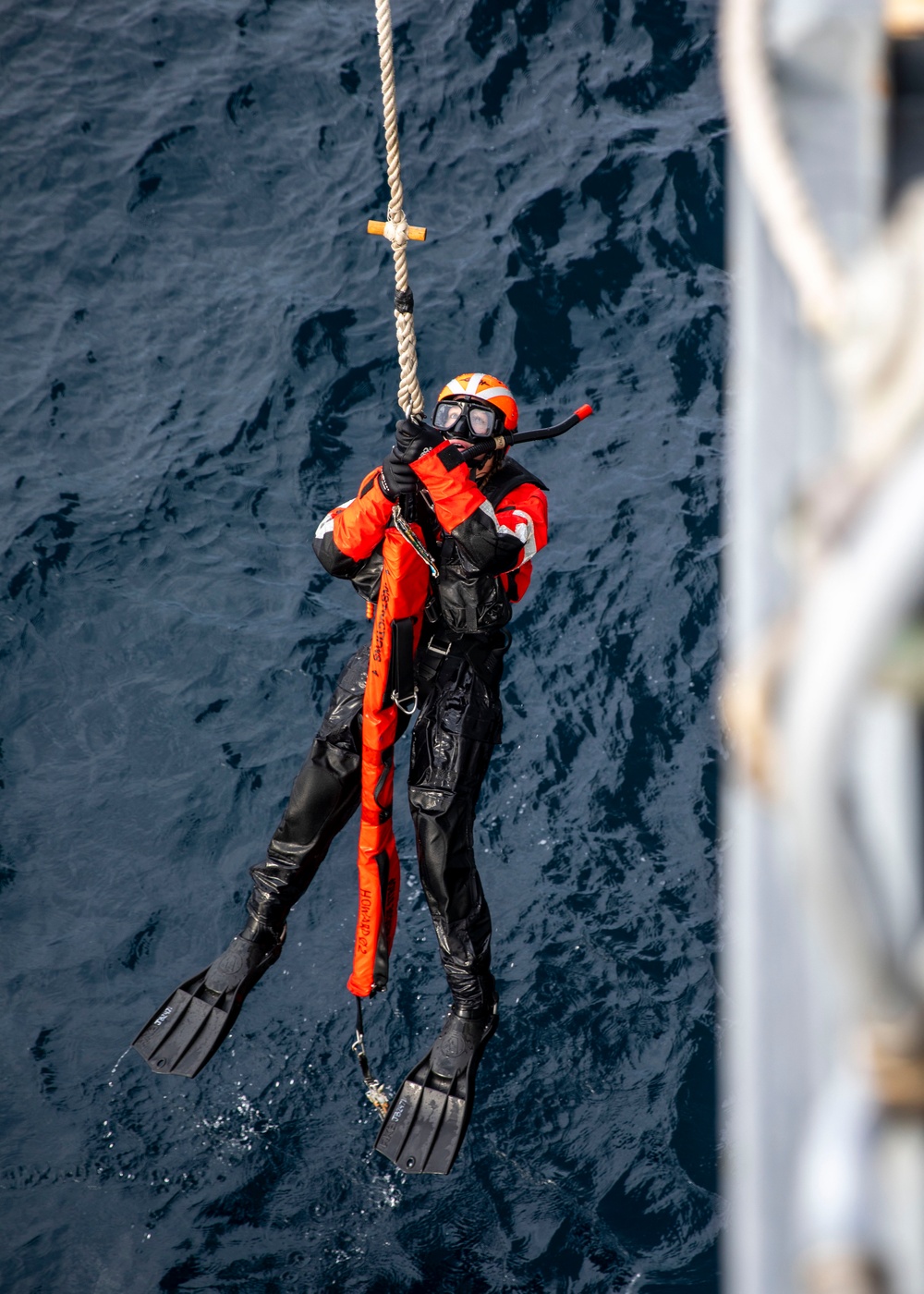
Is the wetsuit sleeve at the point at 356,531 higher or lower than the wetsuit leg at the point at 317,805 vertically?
higher

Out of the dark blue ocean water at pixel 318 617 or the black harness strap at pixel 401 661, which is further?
the dark blue ocean water at pixel 318 617

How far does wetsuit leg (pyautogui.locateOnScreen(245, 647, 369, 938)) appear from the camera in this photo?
561cm

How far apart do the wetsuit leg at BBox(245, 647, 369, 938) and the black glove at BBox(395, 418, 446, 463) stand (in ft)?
3.79

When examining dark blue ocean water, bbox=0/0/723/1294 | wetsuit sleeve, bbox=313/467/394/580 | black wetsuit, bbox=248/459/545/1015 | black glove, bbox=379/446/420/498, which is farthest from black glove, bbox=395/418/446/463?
dark blue ocean water, bbox=0/0/723/1294

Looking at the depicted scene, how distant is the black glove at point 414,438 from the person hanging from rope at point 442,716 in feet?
0.24

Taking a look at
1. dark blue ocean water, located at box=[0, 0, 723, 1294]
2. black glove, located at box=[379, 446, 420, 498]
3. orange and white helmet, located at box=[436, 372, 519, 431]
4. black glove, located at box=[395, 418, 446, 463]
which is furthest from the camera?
dark blue ocean water, located at box=[0, 0, 723, 1294]

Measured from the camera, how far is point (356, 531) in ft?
17.4

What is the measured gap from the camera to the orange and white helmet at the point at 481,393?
538 centimetres

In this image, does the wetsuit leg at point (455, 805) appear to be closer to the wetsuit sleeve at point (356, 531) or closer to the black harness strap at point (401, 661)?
the black harness strap at point (401, 661)

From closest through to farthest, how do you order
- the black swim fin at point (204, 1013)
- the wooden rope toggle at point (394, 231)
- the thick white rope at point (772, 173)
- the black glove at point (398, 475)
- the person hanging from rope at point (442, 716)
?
the thick white rope at point (772, 173) < the wooden rope toggle at point (394, 231) < the black glove at point (398, 475) < the person hanging from rope at point (442, 716) < the black swim fin at point (204, 1013)

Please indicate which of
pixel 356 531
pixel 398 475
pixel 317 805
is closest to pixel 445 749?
pixel 317 805

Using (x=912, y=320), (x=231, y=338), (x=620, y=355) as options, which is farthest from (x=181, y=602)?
(x=912, y=320)

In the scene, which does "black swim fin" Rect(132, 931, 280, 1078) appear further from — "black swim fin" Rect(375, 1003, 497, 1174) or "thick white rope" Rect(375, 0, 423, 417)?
"thick white rope" Rect(375, 0, 423, 417)

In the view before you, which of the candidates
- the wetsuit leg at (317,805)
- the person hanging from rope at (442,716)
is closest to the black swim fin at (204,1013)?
the person hanging from rope at (442,716)
